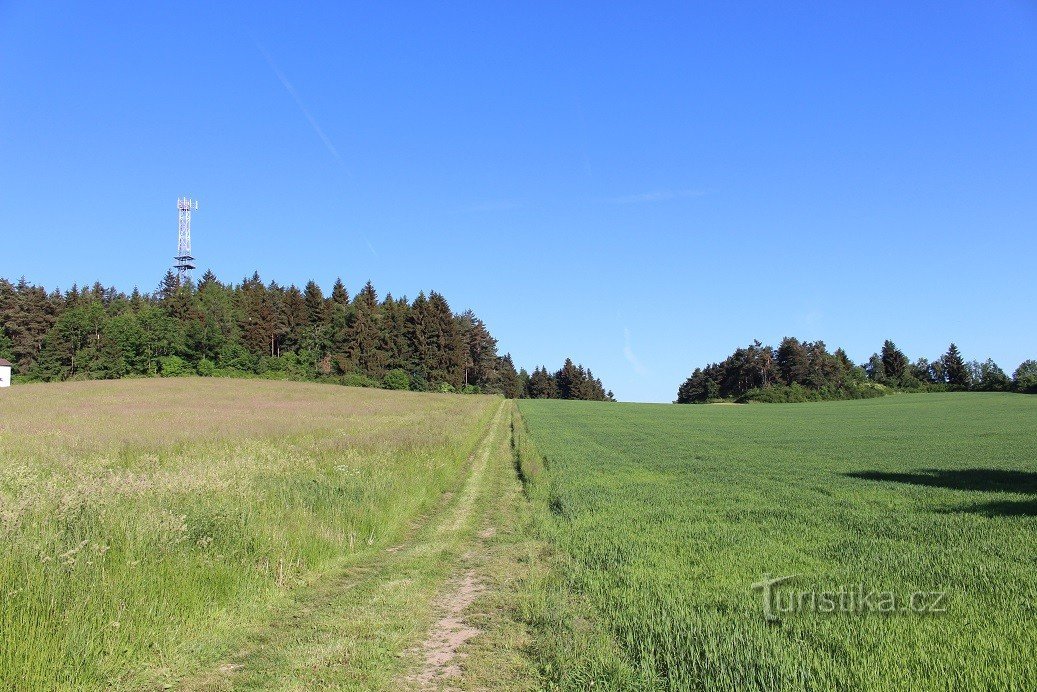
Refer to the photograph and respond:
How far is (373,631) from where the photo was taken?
607 centimetres

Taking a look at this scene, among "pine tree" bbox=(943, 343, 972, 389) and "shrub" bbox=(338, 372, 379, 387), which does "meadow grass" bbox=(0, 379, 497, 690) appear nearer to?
"shrub" bbox=(338, 372, 379, 387)

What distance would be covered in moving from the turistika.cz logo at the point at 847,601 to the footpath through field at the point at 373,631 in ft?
10.9

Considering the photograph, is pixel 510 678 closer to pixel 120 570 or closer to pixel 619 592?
pixel 619 592

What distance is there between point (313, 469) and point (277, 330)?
88894 millimetres

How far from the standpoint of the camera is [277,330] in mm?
95312

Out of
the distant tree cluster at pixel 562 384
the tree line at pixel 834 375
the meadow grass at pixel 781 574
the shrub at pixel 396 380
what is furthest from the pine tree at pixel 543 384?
the meadow grass at pixel 781 574

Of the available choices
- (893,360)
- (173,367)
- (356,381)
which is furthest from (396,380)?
(893,360)

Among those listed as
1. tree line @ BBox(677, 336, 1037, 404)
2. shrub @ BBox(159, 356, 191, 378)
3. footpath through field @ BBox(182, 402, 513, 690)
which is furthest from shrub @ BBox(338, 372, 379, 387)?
footpath through field @ BBox(182, 402, 513, 690)

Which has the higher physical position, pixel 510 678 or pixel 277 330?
pixel 277 330

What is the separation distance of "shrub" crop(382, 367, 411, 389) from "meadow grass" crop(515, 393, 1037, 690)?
7611 cm

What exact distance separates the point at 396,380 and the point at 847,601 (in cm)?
8921

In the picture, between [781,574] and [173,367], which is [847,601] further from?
[173,367]

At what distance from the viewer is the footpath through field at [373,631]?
198 inches

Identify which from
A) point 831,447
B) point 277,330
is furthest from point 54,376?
point 831,447
